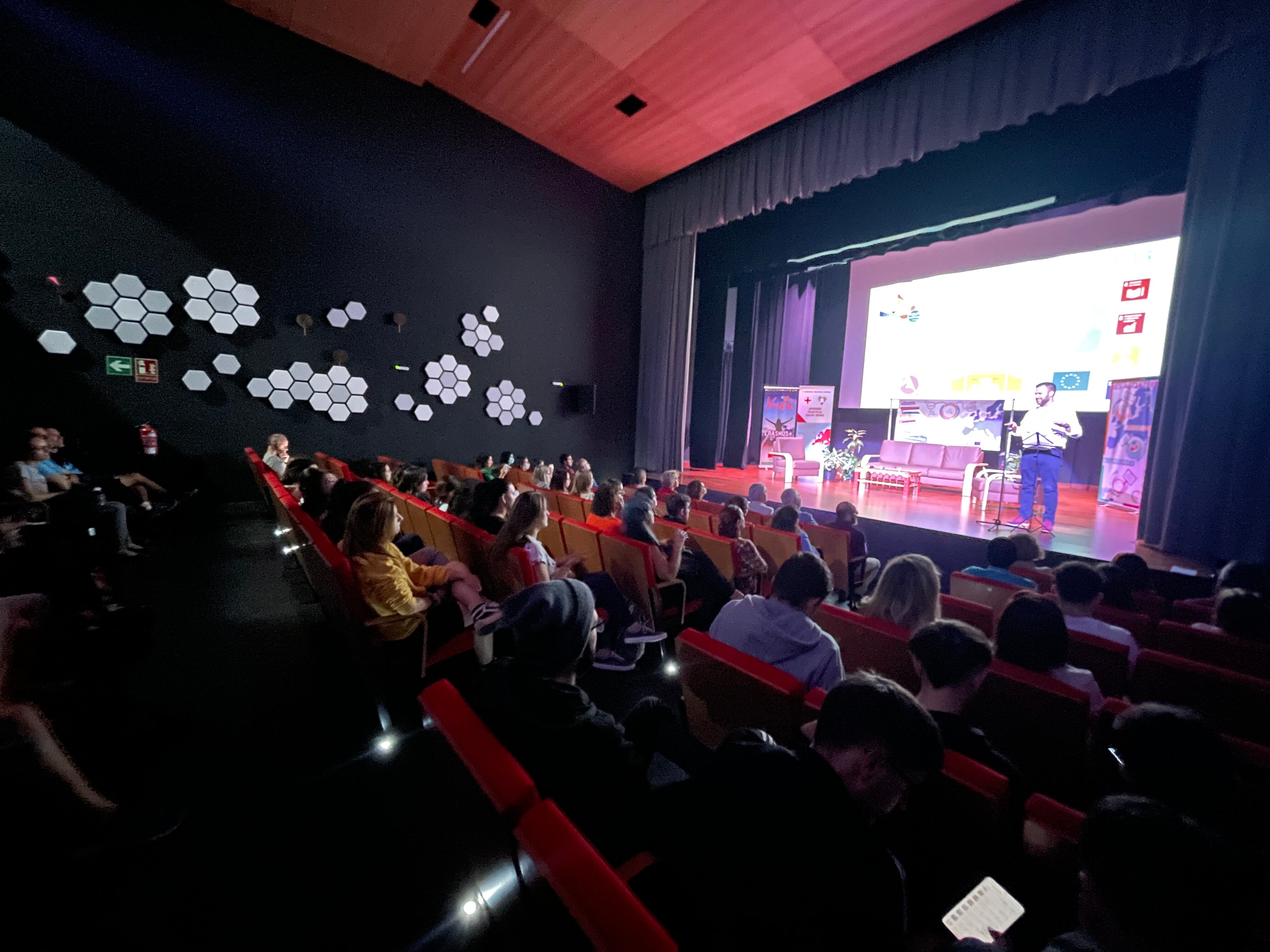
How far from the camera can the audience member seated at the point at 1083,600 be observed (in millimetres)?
1994

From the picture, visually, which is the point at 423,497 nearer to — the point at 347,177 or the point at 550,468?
the point at 550,468

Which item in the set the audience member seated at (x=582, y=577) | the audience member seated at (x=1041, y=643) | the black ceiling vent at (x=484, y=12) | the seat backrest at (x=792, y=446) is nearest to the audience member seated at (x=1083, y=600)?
the audience member seated at (x=1041, y=643)

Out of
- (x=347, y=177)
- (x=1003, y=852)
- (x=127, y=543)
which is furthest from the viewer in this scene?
(x=347, y=177)

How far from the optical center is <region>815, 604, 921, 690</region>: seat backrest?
1.75 meters

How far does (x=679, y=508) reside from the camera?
11.8 feet

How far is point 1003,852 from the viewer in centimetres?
95

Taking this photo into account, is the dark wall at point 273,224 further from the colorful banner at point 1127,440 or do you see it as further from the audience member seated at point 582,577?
the colorful banner at point 1127,440

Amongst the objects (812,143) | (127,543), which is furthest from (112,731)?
(812,143)

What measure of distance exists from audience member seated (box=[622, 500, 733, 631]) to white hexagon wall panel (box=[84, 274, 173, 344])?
5.83 meters

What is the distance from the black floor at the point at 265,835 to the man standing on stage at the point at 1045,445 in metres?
4.78

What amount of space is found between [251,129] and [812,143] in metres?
6.38

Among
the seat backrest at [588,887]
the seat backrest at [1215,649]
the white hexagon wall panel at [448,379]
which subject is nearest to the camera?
the seat backrest at [588,887]

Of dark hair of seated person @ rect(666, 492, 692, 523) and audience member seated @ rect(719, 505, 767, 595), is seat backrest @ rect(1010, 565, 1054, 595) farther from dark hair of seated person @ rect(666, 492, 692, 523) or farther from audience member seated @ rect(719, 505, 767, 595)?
dark hair of seated person @ rect(666, 492, 692, 523)

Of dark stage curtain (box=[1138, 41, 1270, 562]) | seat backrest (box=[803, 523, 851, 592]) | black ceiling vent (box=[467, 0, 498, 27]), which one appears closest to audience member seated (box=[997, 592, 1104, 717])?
seat backrest (box=[803, 523, 851, 592])
